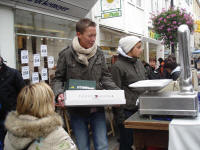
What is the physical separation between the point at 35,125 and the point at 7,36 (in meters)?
3.72

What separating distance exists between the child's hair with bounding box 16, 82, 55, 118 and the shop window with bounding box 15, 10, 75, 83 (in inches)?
141

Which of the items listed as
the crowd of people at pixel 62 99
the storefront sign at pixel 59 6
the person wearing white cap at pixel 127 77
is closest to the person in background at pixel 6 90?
the crowd of people at pixel 62 99

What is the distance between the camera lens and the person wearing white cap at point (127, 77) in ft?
9.68

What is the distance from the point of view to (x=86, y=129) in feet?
8.64

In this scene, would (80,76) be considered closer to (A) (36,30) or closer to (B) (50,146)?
(B) (50,146)

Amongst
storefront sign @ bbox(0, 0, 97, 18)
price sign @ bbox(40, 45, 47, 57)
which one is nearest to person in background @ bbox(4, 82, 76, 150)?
storefront sign @ bbox(0, 0, 97, 18)

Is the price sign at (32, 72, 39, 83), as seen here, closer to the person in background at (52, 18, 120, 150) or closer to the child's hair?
the person in background at (52, 18, 120, 150)

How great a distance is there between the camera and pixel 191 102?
6.34ft

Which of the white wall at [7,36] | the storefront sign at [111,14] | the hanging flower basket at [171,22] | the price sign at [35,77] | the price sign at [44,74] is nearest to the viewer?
the white wall at [7,36]

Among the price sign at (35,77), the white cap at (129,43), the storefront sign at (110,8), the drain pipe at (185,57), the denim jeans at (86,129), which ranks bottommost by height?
the denim jeans at (86,129)

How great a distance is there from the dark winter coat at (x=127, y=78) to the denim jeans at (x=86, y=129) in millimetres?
377

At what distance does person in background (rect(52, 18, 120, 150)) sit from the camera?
8.45 ft

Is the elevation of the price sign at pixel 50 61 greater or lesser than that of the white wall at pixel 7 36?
lesser

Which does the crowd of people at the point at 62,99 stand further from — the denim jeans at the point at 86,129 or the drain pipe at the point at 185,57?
the drain pipe at the point at 185,57
